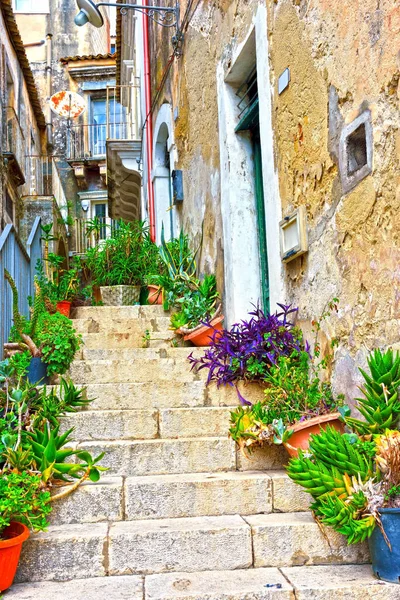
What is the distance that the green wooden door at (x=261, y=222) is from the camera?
5.10 m

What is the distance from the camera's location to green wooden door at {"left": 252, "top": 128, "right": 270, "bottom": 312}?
5.10 metres

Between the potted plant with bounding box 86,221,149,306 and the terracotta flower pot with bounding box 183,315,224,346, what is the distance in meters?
2.05

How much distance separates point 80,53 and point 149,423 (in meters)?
21.2

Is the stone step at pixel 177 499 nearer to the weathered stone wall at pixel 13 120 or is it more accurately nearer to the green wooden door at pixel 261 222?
the green wooden door at pixel 261 222

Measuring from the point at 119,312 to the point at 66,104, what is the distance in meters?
15.4

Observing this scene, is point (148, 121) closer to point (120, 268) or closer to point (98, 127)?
→ point (120, 268)

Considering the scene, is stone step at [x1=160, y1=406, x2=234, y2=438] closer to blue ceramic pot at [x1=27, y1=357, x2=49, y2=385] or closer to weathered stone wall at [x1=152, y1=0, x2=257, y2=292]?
blue ceramic pot at [x1=27, y1=357, x2=49, y2=385]

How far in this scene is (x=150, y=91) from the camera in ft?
31.2

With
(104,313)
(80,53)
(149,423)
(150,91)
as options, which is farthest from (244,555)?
(80,53)

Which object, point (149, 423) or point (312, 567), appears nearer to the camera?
point (312, 567)

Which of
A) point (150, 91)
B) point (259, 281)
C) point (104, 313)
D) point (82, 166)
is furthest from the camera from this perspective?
point (82, 166)

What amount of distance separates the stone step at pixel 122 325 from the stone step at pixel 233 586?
3250 millimetres

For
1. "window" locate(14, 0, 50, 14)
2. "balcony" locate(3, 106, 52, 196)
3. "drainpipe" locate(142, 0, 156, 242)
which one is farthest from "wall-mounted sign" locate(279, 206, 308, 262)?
"window" locate(14, 0, 50, 14)

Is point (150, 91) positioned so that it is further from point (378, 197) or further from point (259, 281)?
point (378, 197)
